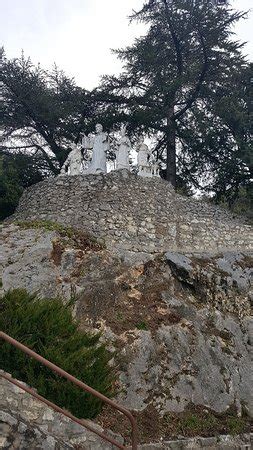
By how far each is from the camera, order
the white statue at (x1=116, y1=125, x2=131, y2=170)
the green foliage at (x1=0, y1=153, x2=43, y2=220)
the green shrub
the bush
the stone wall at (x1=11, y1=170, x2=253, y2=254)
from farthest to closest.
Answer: the green foliage at (x1=0, y1=153, x2=43, y2=220) → the white statue at (x1=116, y1=125, x2=131, y2=170) → the stone wall at (x1=11, y1=170, x2=253, y2=254) → the green shrub → the bush

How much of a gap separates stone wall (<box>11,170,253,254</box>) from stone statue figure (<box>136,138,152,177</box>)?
53cm

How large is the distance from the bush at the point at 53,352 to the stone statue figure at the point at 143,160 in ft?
31.7

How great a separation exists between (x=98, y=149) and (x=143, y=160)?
1.77 m

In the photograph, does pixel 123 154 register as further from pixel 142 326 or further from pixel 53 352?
pixel 53 352

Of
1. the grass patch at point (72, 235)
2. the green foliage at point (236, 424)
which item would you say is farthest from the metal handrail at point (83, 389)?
the grass patch at point (72, 235)

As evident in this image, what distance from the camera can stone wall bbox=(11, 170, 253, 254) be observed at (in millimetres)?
15055

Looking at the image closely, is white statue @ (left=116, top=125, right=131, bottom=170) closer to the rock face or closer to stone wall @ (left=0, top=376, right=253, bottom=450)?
the rock face

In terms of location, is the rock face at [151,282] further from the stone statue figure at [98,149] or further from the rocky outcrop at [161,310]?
the stone statue figure at [98,149]

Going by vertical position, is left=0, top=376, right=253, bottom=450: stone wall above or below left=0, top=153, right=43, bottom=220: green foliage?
below

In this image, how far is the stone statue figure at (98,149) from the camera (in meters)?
17.4

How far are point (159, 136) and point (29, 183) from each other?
622 centimetres

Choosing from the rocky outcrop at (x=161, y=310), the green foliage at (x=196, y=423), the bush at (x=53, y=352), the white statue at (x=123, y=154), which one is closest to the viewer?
the bush at (x=53, y=352)

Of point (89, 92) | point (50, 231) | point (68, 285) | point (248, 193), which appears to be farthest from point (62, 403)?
point (89, 92)

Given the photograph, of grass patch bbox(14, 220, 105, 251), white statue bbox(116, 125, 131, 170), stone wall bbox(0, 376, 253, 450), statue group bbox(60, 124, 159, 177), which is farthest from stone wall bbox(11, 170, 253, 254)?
stone wall bbox(0, 376, 253, 450)
